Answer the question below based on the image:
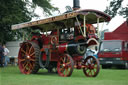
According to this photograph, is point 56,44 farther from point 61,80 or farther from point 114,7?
point 114,7

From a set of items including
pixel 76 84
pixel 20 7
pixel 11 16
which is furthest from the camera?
pixel 20 7

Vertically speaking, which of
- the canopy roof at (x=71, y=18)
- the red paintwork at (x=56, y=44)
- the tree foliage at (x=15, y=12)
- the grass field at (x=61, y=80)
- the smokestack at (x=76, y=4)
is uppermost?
the tree foliage at (x=15, y=12)

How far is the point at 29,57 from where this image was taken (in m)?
13.8

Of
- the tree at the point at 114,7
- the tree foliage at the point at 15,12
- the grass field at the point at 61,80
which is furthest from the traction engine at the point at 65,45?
the tree at the point at 114,7

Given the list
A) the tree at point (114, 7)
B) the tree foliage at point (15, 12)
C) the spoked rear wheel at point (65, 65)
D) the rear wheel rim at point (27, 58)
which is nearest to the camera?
the spoked rear wheel at point (65, 65)

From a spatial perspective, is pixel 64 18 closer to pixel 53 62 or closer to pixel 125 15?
pixel 53 62

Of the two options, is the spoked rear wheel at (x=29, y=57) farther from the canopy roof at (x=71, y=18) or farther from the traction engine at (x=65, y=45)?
the canopy roof at (x=71, y=18)

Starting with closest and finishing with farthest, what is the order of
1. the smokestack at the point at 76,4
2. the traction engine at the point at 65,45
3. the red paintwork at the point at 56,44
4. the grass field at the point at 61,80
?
the grass field at the point at 61,80, the traction engine at the point at 65,45, the red paintwork at the point at 56,44, the smokestack at the point at 76,4

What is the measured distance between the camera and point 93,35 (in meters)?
12.0

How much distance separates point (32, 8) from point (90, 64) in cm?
1523

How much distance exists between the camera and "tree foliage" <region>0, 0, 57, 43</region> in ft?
76.0

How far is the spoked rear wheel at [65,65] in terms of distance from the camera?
38.0 feet

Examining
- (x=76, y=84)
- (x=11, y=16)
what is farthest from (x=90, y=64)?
(x=11, y=16)

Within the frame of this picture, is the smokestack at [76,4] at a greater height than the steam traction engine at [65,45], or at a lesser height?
greater
